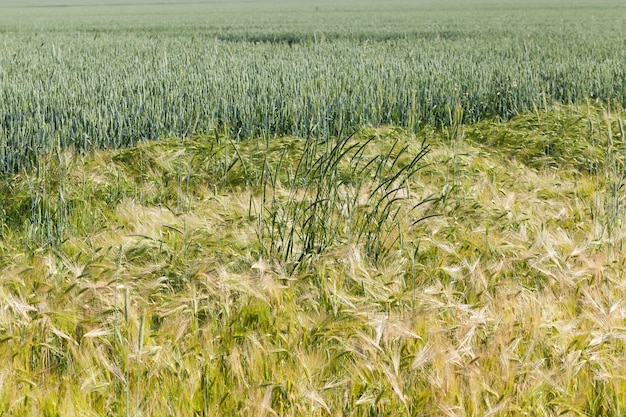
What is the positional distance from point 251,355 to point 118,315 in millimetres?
518

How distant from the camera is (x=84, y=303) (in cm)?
234

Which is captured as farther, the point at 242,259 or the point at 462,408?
the point at 242,259

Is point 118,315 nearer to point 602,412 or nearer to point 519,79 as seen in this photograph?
point 602,412

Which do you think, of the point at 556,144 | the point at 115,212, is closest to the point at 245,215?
the point at 115,212

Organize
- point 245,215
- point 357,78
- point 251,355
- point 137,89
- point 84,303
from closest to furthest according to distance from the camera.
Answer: point 251,355
point 84,303
point 245,215
point 137,89
point 357,78

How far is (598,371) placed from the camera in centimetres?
Answer: 189

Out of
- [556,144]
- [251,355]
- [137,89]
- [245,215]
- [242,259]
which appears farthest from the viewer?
[137,89]

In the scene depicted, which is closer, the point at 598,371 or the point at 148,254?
the point at 598,371

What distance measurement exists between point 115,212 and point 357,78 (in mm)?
4292

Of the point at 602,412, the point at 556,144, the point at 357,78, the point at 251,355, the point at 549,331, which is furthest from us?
the point at 357,78

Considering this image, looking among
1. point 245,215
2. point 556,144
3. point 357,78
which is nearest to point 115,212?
point 245,215

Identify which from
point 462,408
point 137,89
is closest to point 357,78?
point 137,89

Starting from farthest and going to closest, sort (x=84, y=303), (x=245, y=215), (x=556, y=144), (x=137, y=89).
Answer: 1. (x=137, y=89)
2. (x=556, y=144)
3. (x=245, y=215)
4. (x=84, y=303)

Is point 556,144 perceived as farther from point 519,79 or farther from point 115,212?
point 115,212
